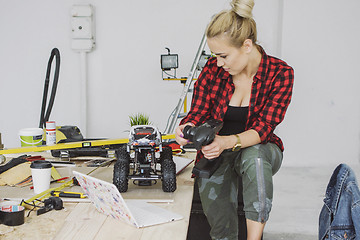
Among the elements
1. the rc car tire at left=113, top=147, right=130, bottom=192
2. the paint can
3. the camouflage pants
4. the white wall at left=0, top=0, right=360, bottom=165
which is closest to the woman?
the camouflage pants

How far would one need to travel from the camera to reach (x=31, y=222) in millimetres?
1165

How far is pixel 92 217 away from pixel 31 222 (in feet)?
0.59

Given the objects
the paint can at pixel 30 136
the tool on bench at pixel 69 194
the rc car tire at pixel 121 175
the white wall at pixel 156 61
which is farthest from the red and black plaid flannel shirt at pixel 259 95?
the white wall at pixel 156 61

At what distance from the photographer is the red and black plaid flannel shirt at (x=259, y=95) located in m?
1.46

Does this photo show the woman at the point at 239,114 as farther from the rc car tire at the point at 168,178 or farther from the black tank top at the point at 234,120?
the rc car tire at the point at 168,178

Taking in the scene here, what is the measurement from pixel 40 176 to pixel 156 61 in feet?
9.59

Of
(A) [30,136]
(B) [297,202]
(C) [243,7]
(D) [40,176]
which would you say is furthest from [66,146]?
(B) [297,202]

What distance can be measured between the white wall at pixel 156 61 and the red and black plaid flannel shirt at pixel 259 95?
8.48 ft

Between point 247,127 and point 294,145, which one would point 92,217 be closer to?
point 247,127

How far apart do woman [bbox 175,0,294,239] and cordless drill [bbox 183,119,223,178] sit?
4 centimetres

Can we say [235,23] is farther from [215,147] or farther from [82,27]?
[82,27]

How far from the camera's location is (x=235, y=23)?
1411 mm

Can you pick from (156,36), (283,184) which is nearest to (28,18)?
(156,36)

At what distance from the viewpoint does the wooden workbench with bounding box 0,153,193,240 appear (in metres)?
1.08
